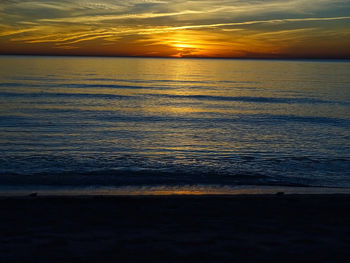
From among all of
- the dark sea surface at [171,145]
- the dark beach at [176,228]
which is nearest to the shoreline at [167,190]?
the dark sea surface at [171,145]

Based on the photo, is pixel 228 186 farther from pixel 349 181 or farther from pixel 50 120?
pixel 50 120

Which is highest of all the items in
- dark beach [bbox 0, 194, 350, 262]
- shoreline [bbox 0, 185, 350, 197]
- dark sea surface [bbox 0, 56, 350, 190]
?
dark beach [bbox 0, 194, 350, 262]

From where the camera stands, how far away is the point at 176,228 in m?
7.04

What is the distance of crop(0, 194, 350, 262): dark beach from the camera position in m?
5.85

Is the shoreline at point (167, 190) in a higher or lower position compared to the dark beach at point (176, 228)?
lower

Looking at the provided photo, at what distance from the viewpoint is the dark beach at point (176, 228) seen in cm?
585

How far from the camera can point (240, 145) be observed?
16641 millimetres

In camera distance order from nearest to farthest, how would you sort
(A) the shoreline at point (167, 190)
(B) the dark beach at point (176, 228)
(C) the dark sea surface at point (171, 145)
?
(B) the dark beach at point (176, 228), (A) the shoreline at point (167, 190), (C) the dark sea surface at point (171, 145)

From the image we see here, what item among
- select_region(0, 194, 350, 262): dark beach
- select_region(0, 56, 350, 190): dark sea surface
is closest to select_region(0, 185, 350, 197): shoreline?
select_region(0, 56, 350, 190): dark sea surface

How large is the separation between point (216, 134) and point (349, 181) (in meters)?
8.86

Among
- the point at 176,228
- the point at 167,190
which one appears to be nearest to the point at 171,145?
the point at 167,190

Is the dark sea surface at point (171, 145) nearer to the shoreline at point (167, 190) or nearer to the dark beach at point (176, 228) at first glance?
the shoreline at point (167, 190)

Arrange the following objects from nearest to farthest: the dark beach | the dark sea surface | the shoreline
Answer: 1. the dark beach
2. the shoreline
3. the dark sea surface

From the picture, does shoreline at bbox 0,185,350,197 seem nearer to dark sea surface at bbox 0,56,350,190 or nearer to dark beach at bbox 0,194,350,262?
dark sea surface at bbox 0,56,350,190
